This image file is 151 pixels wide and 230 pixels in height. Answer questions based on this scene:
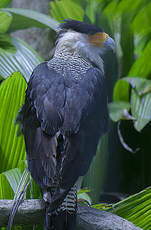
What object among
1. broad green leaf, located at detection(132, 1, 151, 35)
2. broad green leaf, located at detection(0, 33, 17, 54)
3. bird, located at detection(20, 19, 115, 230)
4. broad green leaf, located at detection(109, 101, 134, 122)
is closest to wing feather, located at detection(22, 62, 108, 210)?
bird, located at detection(20, 19, 115, 230)

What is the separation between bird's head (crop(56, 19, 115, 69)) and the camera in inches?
52.4

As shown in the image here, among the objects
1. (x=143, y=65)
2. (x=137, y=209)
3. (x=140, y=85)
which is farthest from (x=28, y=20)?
(x=137, y=209)

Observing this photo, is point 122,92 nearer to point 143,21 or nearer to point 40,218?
point 143,21

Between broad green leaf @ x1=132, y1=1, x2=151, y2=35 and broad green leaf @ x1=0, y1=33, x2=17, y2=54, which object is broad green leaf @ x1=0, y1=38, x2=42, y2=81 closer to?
broad green leaf @ x1=0, y1=33, x2=17, y2=54

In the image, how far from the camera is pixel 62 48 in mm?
1469

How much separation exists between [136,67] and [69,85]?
5.46ft

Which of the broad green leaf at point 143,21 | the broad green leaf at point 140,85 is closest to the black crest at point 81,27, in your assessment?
the broad green leaf at point 140,85

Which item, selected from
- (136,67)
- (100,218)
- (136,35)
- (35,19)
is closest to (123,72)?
(136,67)

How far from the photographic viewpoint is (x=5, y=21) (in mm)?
2152

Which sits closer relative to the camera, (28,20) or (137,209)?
(137,209)

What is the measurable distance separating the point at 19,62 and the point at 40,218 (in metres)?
1.05

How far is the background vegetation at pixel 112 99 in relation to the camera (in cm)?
151

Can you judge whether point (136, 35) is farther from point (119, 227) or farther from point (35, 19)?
point (119, 227)

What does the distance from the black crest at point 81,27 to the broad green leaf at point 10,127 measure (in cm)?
43
